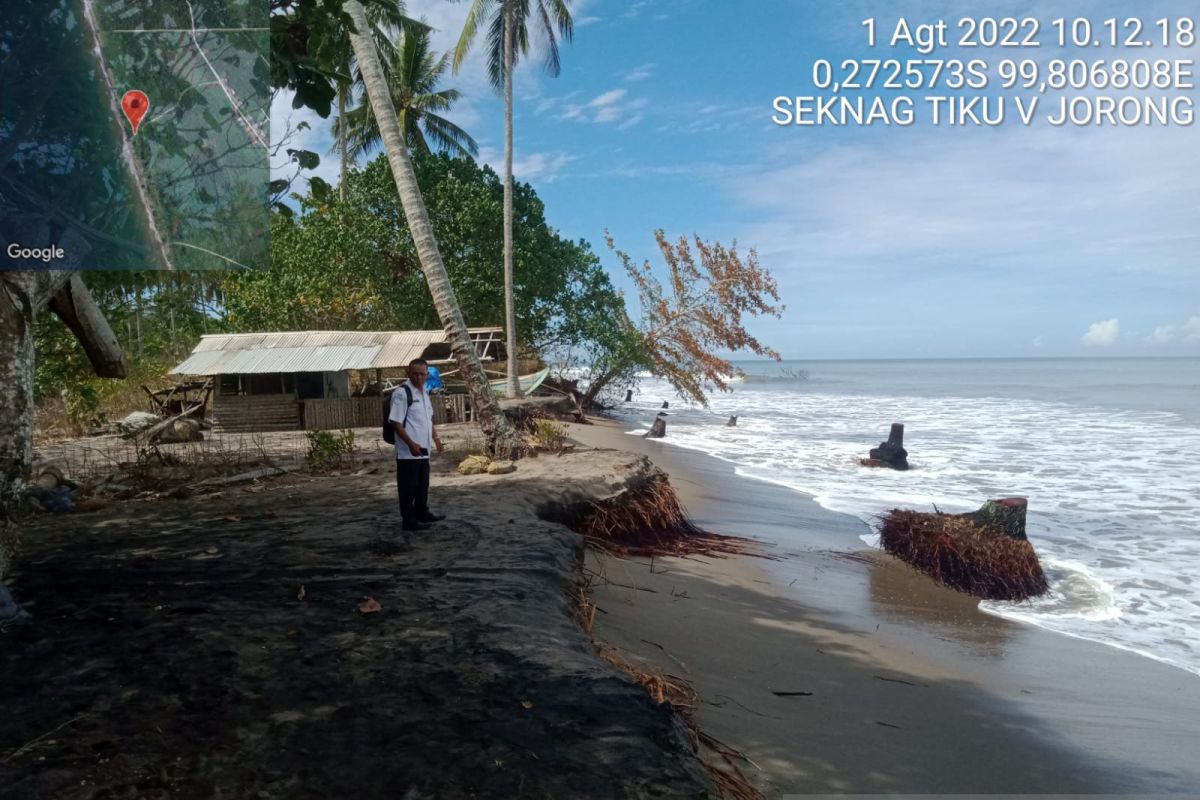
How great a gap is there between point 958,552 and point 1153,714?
2.95 meters

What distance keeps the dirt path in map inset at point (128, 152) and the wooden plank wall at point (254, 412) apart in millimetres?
13604

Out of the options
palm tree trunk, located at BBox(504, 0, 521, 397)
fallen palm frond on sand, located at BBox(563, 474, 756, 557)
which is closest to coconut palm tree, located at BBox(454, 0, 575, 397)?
Answer: palm tree trunk, located at BBox(504, 0, 521, 397)

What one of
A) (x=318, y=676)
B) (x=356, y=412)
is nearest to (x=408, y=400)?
(x=318, y=676)

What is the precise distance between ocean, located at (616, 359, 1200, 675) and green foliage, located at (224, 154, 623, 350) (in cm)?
671

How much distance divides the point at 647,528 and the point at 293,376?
12.3m

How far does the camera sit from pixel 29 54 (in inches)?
143

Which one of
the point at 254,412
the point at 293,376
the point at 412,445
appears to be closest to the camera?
the point at 412,445

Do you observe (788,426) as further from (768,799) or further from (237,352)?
(768,799)

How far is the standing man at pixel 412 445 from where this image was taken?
574cm

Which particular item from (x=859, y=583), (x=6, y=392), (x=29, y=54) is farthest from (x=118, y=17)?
(x=859, y=583)

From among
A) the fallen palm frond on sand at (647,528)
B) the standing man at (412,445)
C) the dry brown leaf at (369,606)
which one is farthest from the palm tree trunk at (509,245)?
the dry brown leaf at (369,606)

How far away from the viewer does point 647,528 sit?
756 cm

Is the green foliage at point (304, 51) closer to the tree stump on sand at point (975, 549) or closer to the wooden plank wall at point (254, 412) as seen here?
the tree stump on sand at point (975, 549)

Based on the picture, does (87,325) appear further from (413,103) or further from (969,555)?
(413,103)
